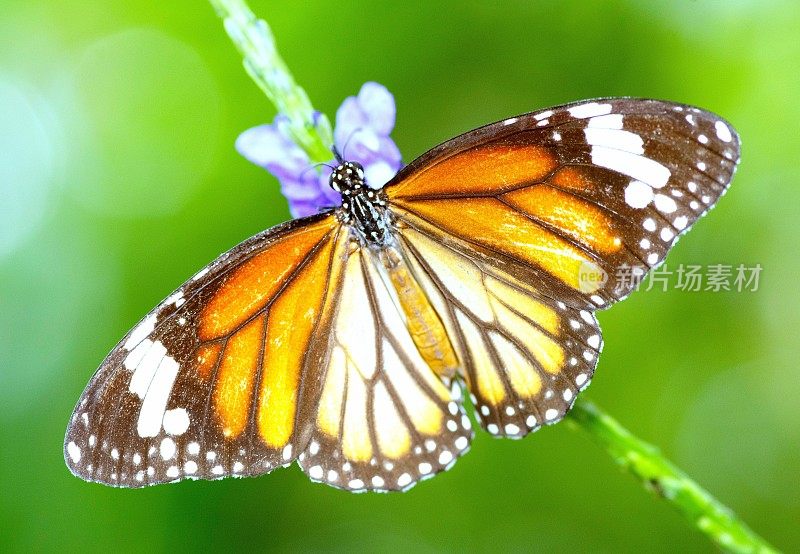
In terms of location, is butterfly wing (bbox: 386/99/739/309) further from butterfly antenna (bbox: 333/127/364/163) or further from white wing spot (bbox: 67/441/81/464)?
white wing spot (bbox: 67/441/81/464)

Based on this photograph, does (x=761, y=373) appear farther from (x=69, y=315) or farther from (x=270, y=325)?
(x=69, y=315)

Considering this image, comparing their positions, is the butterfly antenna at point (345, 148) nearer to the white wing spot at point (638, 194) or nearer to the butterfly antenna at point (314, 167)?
the butterfly antenna at point (314, 167)

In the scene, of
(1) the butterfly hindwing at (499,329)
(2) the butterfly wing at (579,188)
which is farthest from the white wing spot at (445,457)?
(2) the butterfly wing at (579,188)

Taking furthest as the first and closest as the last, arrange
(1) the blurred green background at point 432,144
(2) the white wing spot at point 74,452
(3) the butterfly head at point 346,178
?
(1) the blurred green background at point 432,144, (3) the butterfly head at point 346,178, (2) the white wing spot at point 74,452

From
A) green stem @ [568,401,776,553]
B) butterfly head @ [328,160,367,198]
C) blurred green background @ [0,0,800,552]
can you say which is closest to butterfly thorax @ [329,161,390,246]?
butterfly head @ [328,160,367,198]

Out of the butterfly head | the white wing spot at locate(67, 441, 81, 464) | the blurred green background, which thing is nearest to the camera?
the white wing spot at locate(67, 441, 81, 464)

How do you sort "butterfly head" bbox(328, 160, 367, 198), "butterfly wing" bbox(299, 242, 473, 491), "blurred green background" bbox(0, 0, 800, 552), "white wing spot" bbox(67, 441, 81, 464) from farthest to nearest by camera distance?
"blurred green background" bbox(0, 0, 800, 552), "butterfly wing" bbox(299, 242, 473, 491), "butterfly head" bbox(328, 160, 367, 198), "white wing spot" bbox(67, 441, 81, 464)

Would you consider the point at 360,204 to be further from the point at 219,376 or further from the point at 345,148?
the point at 219,376
